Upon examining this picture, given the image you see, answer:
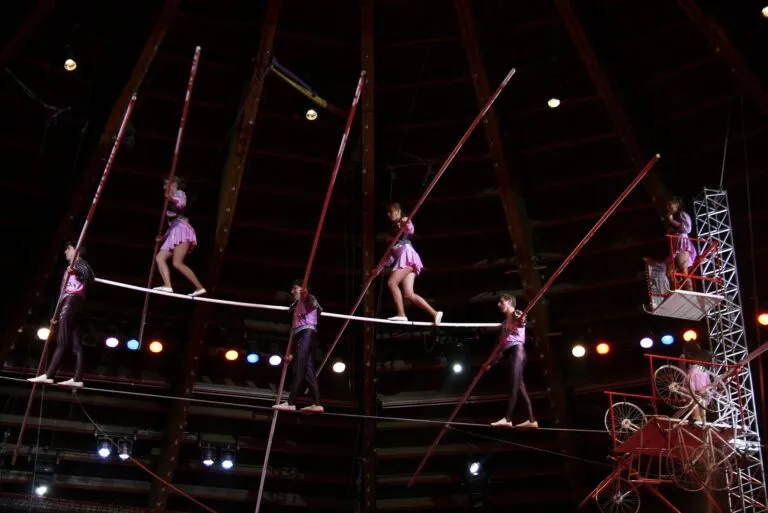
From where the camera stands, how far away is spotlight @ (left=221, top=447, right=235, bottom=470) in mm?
15258

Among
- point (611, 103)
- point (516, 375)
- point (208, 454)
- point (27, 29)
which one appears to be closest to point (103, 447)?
point (208, 454)

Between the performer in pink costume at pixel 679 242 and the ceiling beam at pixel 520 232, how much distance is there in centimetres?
220

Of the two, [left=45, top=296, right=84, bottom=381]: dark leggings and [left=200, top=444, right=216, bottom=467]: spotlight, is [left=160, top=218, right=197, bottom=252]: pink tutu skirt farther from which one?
[left=200, top=444, right=216, bottom=467]: spotlight

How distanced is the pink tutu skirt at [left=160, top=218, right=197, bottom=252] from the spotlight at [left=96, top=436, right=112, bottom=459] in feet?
12.5

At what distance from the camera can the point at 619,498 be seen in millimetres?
13867

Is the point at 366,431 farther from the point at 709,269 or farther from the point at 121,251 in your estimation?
the point at 709,269

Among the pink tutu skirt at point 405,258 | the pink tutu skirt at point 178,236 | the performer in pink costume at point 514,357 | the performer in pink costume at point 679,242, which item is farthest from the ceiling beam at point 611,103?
the pink tutu skirt at point 178,236

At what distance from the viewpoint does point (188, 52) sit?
14195 mm

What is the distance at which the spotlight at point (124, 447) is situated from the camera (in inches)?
586

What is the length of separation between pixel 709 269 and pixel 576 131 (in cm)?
285

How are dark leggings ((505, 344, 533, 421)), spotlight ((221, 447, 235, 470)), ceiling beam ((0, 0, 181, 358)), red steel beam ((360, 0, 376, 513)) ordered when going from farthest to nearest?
spotlight ((221, 447, 235, 470)), red steel beam ((360, 0, 376, 513)), ceiling beam ((0, 0, 181, 358)), dark leggings ((505, 344, 533, 421))

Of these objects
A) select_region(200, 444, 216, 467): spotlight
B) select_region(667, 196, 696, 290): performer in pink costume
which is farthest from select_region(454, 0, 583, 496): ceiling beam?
select_region(200, 444, 216, 467): spotlight

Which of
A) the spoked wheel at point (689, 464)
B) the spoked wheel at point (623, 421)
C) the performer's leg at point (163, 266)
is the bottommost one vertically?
the spoked wheel at point (689, 464)

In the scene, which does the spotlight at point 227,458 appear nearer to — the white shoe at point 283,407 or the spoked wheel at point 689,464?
the white shoe at point 283,407
